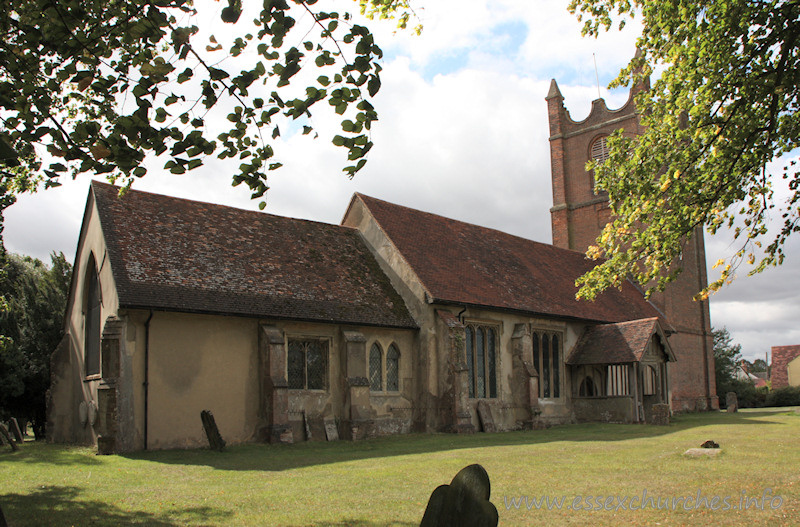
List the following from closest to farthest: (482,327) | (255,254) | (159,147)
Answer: (159,147) → (255,254) → (482,327)

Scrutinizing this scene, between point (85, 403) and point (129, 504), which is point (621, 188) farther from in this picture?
point (85, 403)

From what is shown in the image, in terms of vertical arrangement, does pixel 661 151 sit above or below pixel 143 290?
above

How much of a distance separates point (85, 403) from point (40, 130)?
46.6 feet

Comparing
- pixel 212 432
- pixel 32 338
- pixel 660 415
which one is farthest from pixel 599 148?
pixel 32 338

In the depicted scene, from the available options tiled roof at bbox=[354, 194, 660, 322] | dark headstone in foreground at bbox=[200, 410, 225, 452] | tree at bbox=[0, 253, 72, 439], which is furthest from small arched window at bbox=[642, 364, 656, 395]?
tree at bbox=[0, 253, 72, 439]

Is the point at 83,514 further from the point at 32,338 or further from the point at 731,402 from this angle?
the point at 731,402

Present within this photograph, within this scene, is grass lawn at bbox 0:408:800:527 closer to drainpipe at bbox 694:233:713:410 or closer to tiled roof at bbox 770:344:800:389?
drainpipe at bbox 694:233:713:410

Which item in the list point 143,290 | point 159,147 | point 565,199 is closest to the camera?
point 159,147

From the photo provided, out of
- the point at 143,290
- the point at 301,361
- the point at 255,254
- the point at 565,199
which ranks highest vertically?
the point at 565,199

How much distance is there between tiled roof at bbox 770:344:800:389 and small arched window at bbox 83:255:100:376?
6653 centimetres

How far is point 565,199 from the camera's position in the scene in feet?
133

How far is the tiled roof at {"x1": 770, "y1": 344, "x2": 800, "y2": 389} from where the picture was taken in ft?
227

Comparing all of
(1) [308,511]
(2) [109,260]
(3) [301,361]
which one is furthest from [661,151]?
(2) [109,260]

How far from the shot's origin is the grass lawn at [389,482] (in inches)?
337
